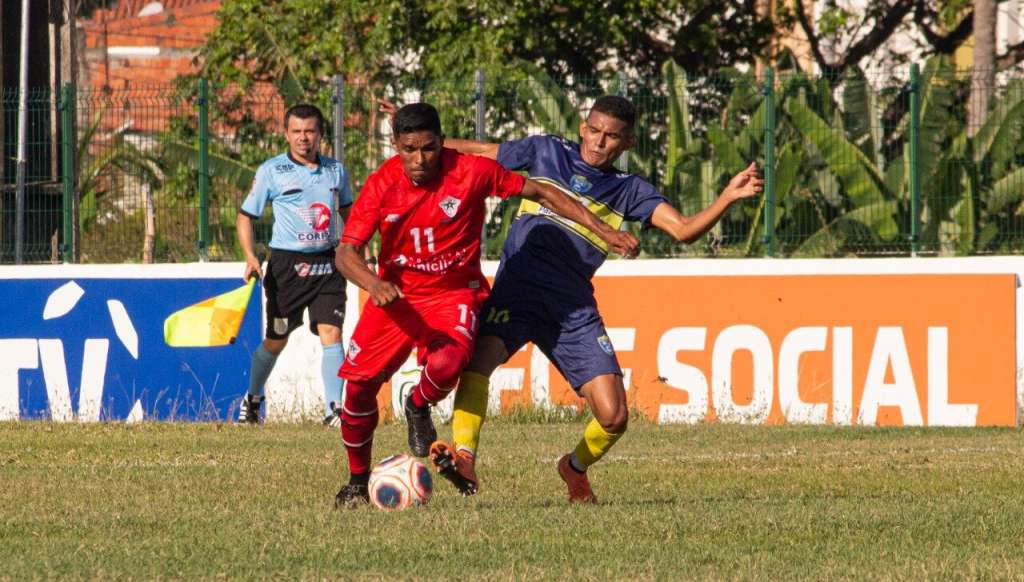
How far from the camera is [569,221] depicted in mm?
8609

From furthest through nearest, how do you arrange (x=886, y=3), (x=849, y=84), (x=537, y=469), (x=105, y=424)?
(x=886, y=3) → (x=849, y=84) → (x=105, y=424) → (x=537, y=469)

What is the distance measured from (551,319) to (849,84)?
7.02 metres

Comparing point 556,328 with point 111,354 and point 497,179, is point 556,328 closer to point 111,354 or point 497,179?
point 497,179

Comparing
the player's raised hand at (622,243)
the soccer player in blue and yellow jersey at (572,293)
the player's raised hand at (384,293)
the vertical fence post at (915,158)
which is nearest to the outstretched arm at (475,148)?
the soccer player in blue and yellow jersey at (572,293)

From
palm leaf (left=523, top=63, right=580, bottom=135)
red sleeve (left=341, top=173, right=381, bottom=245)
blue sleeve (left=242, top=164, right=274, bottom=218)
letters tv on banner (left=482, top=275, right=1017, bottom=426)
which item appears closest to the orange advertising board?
letters tv on banner (left=482, top=275, right=1017, bottom=426)

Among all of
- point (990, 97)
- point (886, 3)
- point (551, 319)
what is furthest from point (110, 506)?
point (886, 3)

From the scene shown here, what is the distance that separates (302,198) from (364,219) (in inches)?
193

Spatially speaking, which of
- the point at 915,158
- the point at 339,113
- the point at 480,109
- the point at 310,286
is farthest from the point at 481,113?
the point at 915,158

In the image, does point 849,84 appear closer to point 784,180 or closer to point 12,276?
point 784,180

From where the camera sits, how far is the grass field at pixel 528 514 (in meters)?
6.37

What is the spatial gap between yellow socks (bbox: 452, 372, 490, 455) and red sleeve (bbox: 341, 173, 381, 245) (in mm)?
978

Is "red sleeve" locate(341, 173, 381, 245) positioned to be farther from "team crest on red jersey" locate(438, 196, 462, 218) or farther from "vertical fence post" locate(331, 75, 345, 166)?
"vertical fence post" locate(331, 75, 345, 166)

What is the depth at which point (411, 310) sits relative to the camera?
8172mm

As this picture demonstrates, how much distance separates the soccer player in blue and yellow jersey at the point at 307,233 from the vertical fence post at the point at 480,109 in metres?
2.23
